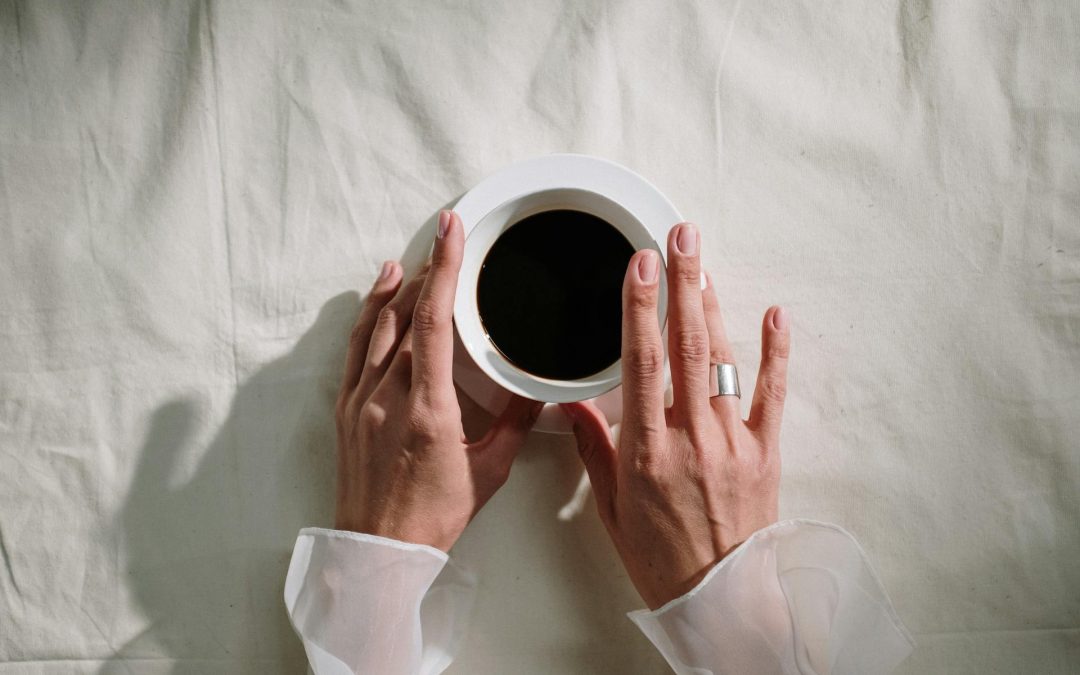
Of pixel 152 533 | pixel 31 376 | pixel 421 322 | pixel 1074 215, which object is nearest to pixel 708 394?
pixel 421 322

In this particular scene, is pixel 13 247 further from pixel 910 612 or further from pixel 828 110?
pixel 910 612

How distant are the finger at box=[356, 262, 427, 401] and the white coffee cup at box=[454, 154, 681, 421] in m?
0.09

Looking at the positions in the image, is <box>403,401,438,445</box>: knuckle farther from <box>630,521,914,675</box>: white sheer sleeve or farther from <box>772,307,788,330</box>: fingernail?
<box>772,307,788,330</box>: fingernail

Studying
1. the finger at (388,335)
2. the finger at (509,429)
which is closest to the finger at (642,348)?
the finger at (509,429)

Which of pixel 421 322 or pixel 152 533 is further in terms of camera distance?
pixel 152 533

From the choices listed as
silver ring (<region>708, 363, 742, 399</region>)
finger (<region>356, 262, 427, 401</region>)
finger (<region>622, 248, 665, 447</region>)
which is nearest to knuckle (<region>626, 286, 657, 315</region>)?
A: finger (<region>622, 248, 665, 447</region>)

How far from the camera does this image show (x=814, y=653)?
2.42 ft

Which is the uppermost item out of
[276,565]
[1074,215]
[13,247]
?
[1074,215]

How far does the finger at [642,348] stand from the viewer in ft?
2.03

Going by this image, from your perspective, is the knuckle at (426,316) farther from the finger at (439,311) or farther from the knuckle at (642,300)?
the knuckle at (642,300)

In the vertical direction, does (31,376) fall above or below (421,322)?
below

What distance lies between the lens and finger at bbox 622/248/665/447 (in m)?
0.62

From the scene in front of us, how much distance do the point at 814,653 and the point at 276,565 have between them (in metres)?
0.62

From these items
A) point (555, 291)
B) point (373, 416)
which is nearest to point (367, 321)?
point (373, 416)
